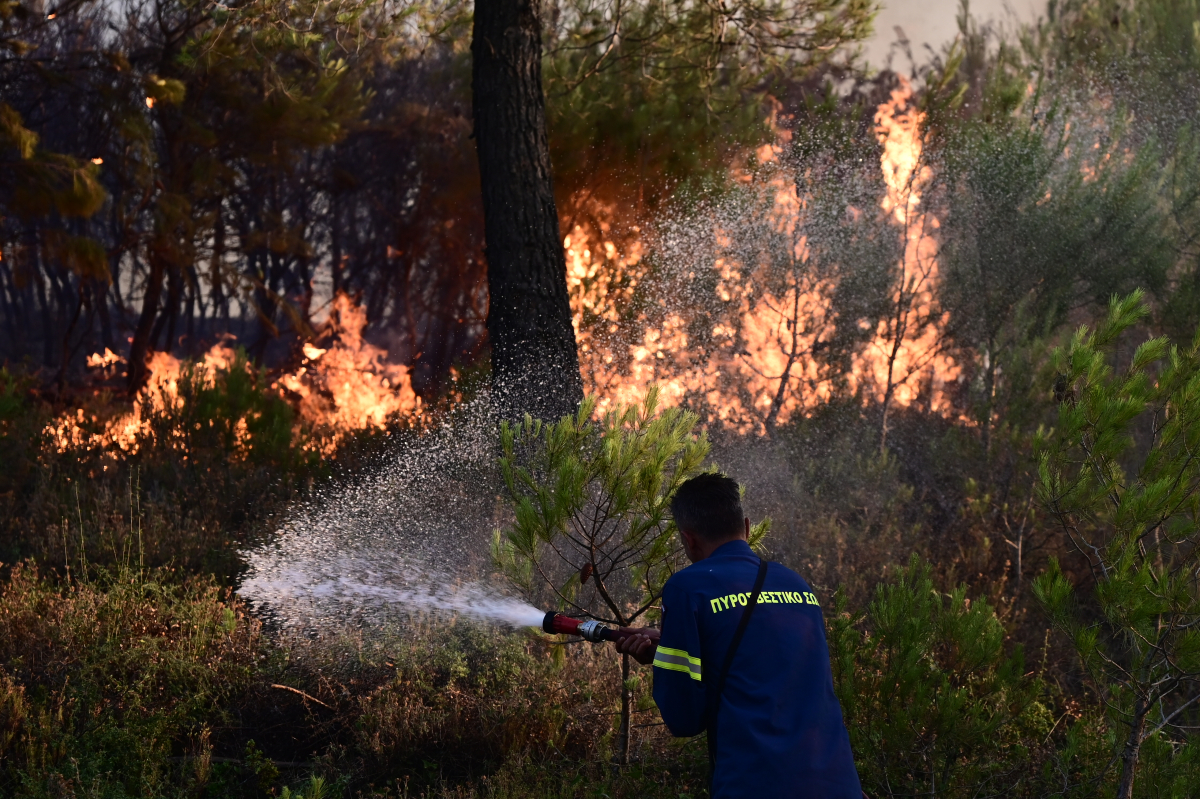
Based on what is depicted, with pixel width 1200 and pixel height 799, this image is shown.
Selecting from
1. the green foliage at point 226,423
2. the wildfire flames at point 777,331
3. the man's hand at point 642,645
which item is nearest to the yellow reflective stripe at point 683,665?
the man's hand at point 642,645

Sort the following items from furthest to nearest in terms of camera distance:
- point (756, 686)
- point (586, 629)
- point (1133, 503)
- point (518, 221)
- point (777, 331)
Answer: point (777, 331) → point (518, 221) → point (1133, 503) → point (586, 629) → point (756, 686)

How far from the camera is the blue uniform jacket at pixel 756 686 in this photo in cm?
229

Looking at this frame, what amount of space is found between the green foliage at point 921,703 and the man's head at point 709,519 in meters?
1.33

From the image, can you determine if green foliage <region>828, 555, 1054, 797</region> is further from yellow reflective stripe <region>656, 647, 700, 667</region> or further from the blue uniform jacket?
yellow reflective stripe <region>656, 647, 700, 667</region>

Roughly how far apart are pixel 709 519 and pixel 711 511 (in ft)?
0.07

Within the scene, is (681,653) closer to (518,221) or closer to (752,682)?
(752,682)

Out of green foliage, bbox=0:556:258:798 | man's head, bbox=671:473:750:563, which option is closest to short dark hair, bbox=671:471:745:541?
man's head, bbox=671:473:750:563

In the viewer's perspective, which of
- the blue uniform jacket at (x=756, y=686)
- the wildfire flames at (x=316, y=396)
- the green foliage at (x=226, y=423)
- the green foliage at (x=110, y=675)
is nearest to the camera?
the blue uniform jacket at (x=756, y=686)

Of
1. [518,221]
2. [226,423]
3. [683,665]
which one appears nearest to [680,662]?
[683,665]

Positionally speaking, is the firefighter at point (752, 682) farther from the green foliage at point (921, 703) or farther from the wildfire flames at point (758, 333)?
the wildfire flames at point (758, 333)

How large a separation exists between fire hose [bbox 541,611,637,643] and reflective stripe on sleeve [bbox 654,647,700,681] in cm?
27

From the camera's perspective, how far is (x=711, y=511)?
8.59ft

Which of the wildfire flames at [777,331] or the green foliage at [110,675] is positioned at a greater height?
the wildfire flames at [777,331]

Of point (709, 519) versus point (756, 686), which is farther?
point (709, 519)
